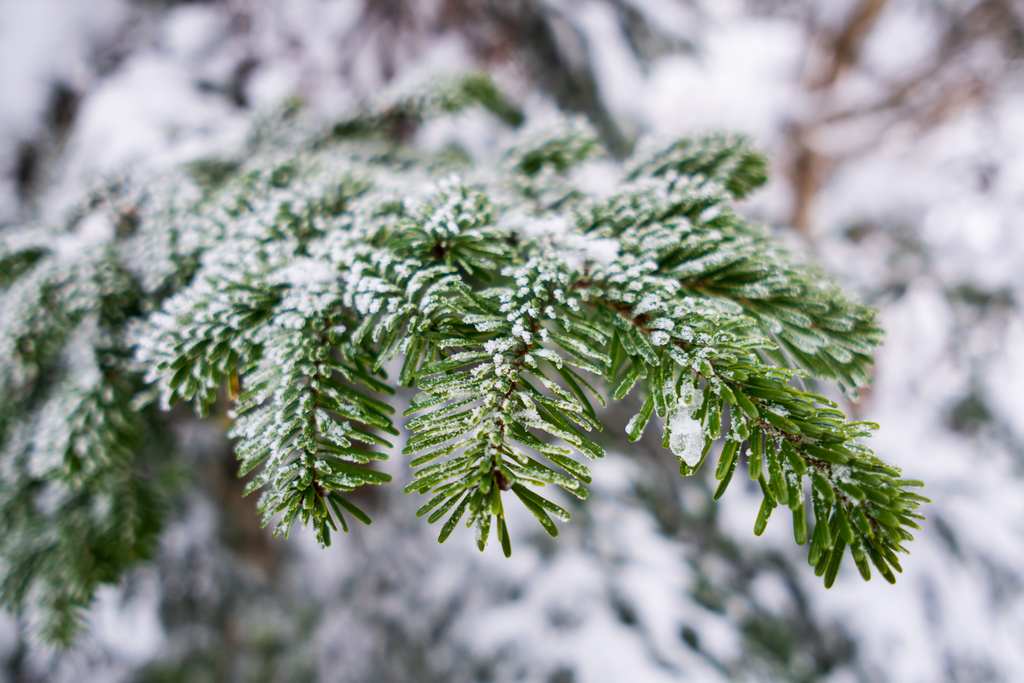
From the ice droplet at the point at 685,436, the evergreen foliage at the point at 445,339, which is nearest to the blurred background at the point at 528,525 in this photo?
the evergreen foliage at the point at 445,339

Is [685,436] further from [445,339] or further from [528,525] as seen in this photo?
[528,525]

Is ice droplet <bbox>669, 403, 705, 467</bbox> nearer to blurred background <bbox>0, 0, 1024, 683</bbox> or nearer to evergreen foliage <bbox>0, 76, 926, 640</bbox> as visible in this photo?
evergreen foliage <bbox>0, 76, 926, 640</bbox>

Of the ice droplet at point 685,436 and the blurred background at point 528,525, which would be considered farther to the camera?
the blurred background at point 528,525

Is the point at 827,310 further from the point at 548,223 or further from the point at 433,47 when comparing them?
the point at 433,47

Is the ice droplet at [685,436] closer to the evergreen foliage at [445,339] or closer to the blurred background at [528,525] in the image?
the evergreen foliage at [445,339]

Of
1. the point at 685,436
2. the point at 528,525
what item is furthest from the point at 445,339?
the point at 528,525

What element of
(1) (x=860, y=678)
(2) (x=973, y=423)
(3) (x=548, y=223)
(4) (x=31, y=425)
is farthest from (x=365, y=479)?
(2) (x=973, y=423)

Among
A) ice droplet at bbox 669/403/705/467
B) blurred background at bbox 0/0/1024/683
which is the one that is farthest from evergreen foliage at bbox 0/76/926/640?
blurred background at bbox 0/0/1024/683
